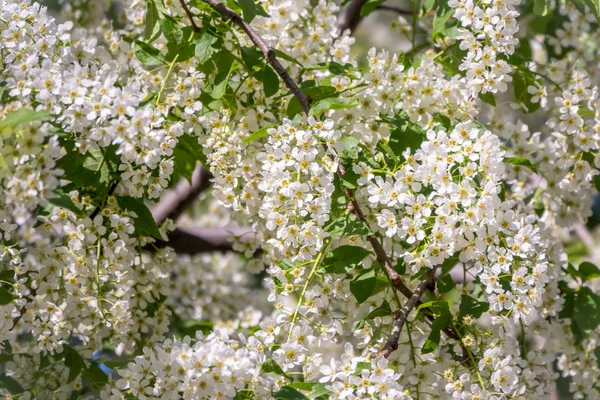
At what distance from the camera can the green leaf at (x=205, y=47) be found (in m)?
1.91

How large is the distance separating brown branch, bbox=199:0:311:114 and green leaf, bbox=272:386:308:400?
1.99 feet

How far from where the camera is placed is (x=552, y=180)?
234cm

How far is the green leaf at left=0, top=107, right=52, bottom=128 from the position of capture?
57.9 inches

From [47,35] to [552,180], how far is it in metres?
1.34

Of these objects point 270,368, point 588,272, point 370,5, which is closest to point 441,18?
point 370,5

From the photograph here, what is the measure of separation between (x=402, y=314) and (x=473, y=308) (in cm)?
20

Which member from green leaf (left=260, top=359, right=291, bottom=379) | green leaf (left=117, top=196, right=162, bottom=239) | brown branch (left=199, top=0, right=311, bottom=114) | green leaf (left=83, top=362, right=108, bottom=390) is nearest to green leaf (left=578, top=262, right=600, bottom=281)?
brown branch (left=199, top=0, right=311, bottom=114)

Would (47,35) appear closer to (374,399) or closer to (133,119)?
(133,119)

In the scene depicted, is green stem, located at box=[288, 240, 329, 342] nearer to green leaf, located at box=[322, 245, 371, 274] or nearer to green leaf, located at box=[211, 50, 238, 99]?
green leaf, located at box=[322, 245, 371, 274]

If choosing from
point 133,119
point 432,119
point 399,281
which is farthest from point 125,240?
point 432,119

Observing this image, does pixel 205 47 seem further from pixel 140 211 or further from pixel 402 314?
pixel 402 314

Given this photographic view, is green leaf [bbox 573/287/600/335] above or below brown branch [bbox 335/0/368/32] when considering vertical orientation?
below

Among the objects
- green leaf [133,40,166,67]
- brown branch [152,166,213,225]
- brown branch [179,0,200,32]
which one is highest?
brown branch [152,166,213,225]

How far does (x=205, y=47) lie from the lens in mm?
1917
